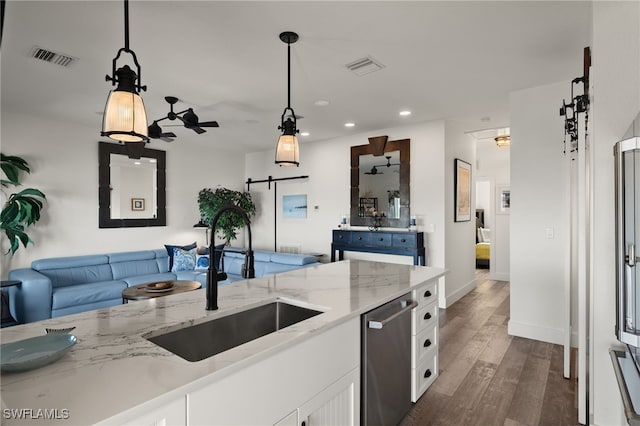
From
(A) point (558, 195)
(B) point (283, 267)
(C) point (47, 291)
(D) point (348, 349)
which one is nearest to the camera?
(D) point (348, 349)

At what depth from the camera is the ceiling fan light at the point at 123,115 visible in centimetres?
158

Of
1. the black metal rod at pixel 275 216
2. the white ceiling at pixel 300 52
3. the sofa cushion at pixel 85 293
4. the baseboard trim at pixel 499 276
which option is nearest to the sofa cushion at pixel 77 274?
the sofa cushion at pixel 85 293

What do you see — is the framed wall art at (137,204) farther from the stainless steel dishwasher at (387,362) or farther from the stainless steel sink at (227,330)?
the stainless steel dishwasher at (387,362)

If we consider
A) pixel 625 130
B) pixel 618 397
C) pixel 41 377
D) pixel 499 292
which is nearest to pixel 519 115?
pixel 625 130

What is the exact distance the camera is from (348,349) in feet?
5.21

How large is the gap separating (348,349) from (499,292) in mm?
5019

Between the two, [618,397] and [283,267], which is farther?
[283,267]

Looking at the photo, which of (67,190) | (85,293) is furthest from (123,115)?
(67,190)

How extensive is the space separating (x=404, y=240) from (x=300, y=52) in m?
2.99

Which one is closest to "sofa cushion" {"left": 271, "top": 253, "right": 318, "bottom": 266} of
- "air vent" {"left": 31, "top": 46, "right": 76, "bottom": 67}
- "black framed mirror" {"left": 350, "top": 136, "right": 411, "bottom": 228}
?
"black framed mirror" {"left": 350, "top": 136, "right": 411, "bottom": 228}

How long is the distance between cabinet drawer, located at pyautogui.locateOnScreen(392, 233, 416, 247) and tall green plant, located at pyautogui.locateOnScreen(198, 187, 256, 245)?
294 centimetres

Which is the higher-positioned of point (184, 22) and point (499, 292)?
point (184, 22)

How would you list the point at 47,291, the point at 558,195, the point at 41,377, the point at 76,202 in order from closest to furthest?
1. the point at 41,377
2. the point at 558,195
3. the point at 47,291
4. the point at 76,202

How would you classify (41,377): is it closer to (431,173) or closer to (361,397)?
(361,397)
